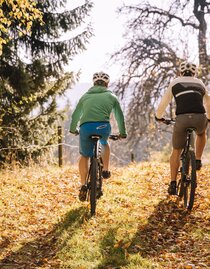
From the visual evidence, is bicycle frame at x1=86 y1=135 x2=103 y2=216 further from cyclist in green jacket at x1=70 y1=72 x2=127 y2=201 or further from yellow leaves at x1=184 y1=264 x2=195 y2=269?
yellow leaves at x1=184 y1=264 x2=195 y2=269

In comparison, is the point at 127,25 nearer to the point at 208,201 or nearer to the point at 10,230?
the point at 208,201

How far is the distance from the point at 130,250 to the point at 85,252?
545 millimetres

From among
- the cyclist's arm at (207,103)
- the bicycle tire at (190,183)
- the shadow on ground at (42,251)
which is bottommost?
the shadow on ground at (42,251)

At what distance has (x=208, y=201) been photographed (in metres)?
6.97

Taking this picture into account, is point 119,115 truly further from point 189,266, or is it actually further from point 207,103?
point 189,266

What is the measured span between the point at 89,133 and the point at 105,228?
143 cm

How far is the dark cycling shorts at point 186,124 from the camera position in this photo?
19.8ft

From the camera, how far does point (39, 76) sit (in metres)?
12.7

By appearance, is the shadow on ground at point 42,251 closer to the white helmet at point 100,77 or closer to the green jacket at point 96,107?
the green jacket at point 96,107

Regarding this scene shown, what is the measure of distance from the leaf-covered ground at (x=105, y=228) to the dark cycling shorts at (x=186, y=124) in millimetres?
1207

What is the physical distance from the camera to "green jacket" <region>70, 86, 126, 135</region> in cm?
612

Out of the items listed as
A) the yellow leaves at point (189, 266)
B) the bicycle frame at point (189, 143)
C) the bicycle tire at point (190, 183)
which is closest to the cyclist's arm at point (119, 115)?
the bicycle frame at point (189, 143)

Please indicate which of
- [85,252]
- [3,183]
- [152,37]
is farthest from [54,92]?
[85,252]

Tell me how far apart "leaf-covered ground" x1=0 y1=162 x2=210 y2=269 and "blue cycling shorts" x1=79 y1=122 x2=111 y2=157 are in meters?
1.01
